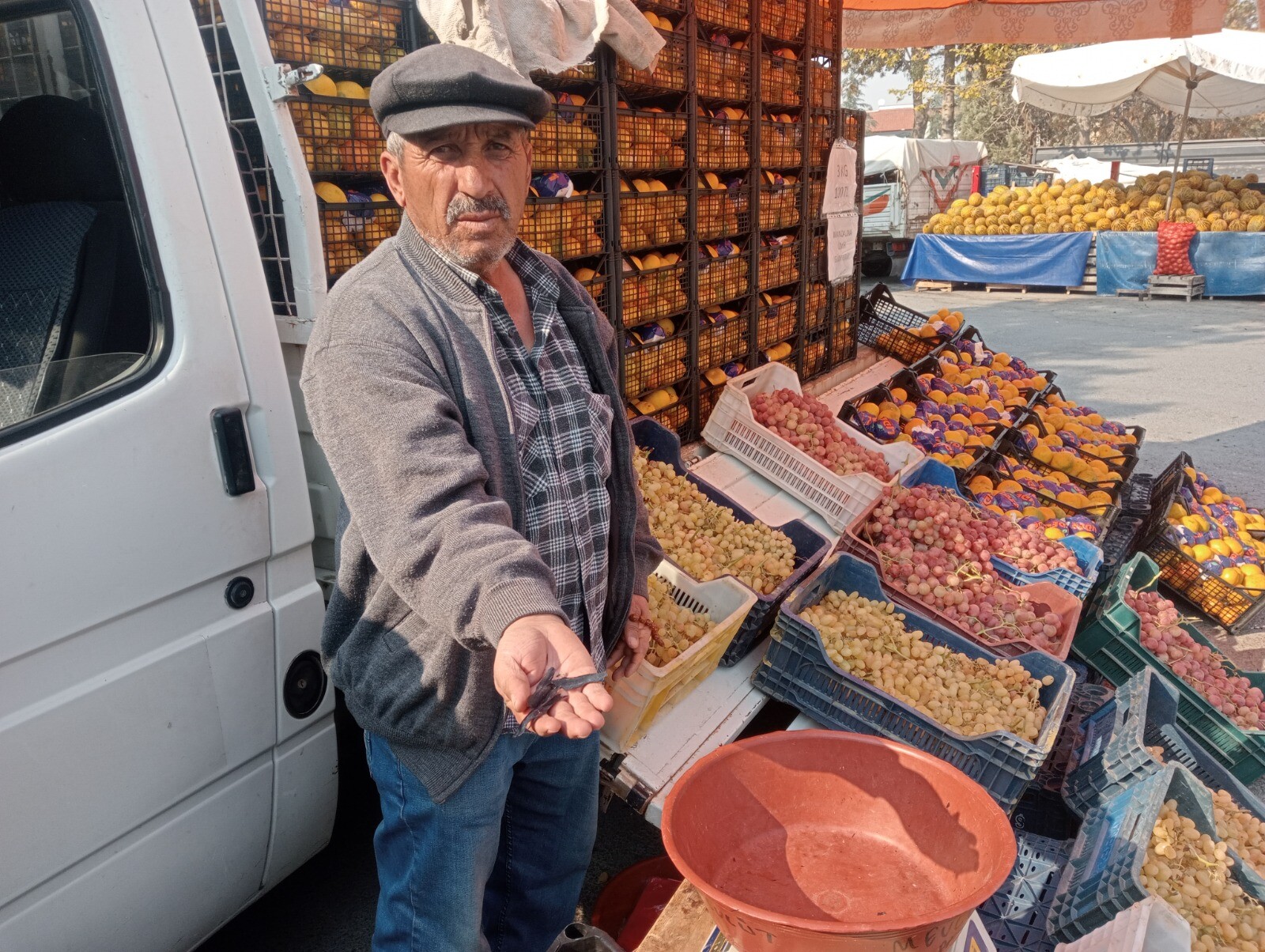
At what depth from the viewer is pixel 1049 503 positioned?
16.5 ft

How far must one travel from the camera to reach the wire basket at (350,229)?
265cm

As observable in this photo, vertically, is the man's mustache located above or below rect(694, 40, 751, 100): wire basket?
below

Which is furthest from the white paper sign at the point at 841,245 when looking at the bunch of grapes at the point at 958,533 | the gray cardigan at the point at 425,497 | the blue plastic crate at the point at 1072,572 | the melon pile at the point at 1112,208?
the melon pile at the point at 1112,208

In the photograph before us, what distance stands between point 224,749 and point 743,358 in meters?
4.04

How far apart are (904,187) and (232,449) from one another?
19.9 metres

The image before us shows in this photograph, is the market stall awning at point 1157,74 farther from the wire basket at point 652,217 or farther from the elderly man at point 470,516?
the elderly man at point 470,516

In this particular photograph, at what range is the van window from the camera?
1.71 metres

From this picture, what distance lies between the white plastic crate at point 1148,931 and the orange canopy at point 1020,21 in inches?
280

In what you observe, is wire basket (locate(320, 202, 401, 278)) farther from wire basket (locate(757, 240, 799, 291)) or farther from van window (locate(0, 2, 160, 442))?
wire basket (locate(757, 240, 799, 291))

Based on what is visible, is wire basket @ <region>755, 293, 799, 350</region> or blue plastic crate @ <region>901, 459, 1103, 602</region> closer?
blue plastic crate @ <region>901, 459, 1103, 602</region>

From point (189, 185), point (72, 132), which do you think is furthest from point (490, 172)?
point (72, 132)

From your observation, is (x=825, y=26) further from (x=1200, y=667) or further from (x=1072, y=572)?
(x=1200, y=667)

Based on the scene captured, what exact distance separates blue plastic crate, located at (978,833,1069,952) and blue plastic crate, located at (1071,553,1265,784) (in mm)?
1104

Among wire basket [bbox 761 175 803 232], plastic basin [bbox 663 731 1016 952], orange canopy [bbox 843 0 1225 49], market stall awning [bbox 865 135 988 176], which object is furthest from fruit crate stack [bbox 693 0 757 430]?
market stall awning [bbox 865 135 988 176]
